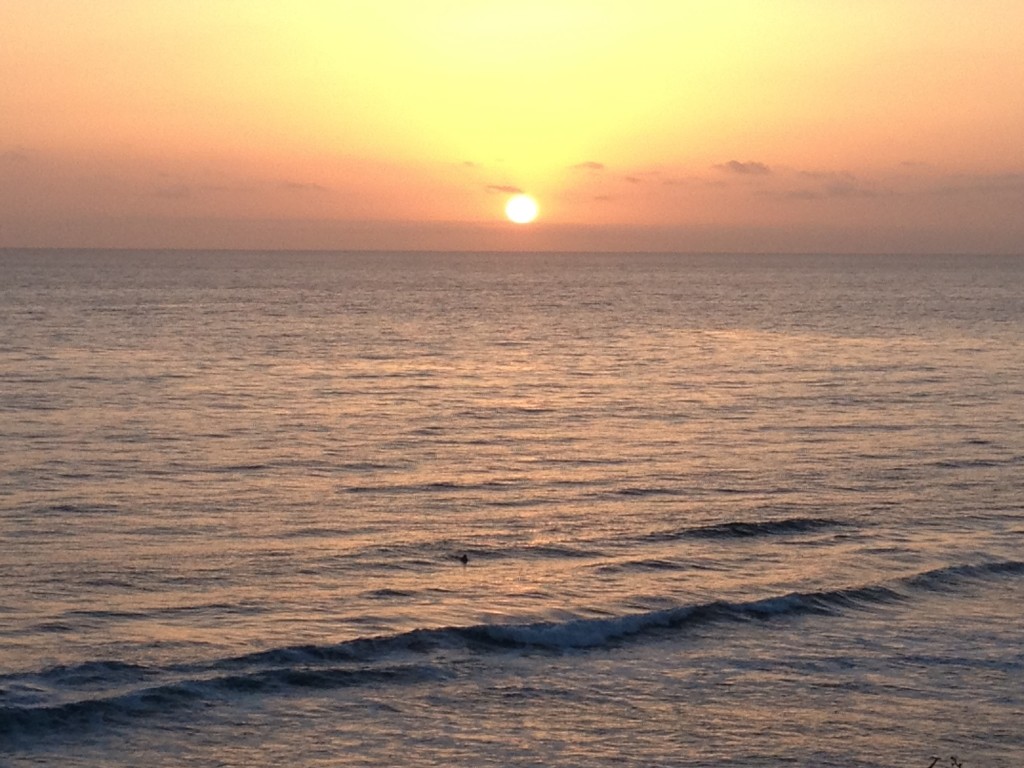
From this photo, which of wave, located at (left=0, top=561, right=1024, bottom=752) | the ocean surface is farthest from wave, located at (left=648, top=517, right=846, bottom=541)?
wave, located at (left=0, top=561, right=1024, bottom=752)

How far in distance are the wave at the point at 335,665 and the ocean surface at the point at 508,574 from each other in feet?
0.17

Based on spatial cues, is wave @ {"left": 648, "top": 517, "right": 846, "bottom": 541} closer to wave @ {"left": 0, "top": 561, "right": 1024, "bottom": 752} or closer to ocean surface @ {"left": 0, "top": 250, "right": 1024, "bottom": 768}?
ocean surface @ {"left": 0, "top": 250, "right": 1024, "bottom": 768}

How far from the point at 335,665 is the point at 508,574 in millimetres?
5627

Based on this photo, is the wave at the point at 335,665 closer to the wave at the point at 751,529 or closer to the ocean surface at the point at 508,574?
the ocean surface at the point at 508,574

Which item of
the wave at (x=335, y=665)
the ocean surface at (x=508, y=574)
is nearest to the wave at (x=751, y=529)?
the ocean surface at (x=508, y=574)

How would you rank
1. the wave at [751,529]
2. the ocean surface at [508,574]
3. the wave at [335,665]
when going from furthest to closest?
1. the wave at [751,529]
2. the wave at [335,665]
3. the ocean surface at [508,574]

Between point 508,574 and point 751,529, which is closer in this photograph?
point 508,574

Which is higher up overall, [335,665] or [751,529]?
[751,529]

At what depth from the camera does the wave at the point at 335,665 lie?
16.6 meters

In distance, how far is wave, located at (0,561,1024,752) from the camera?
1656 centimetres

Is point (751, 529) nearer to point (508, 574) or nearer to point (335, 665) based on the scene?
point (508, 574)

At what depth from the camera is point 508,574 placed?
928 inches

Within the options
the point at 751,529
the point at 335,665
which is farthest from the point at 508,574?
the point at 751,529

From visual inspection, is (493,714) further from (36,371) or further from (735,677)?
(36,371)
